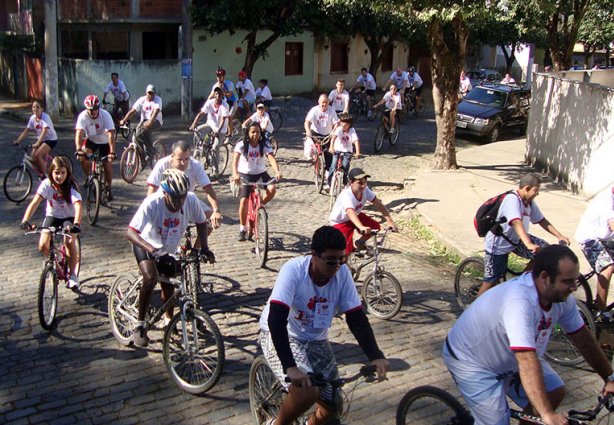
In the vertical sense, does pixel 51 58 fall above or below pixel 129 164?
above

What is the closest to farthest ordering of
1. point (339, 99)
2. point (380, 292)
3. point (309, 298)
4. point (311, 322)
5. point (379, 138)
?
point (309, 298)
point (311, 322)
point (380, 292)
point (339, 99)
point (379, 138)

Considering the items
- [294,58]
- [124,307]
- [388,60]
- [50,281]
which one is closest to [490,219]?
[124,307]

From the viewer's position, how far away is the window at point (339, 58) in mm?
35656

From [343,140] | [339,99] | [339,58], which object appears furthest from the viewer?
[339,58]

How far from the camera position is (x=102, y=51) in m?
28.3

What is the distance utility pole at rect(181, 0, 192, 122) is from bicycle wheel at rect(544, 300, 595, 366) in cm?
Result: 1743

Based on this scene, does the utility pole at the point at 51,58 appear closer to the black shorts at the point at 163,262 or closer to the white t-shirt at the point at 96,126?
the white t-shirt at the point at 96,126

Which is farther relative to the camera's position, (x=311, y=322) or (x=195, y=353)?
(x=195, y=353)

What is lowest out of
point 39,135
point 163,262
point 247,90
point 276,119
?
point 276,119

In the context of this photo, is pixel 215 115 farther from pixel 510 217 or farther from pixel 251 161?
pixel 510 217

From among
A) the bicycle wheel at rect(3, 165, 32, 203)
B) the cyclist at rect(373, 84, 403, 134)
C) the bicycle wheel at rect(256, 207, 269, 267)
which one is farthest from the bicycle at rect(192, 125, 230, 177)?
the cyclist at rect(373, 84, 403, 134)

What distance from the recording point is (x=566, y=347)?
7.07 meters

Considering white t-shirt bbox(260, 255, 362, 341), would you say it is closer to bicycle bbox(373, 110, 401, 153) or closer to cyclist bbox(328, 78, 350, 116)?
cyclist bbox(328, 78, 350, 116)

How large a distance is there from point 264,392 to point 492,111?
19.3 meters
